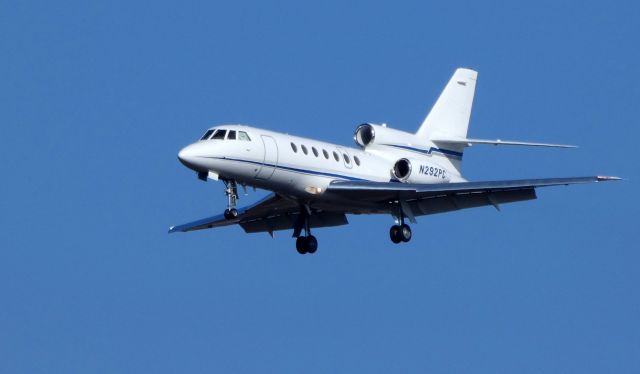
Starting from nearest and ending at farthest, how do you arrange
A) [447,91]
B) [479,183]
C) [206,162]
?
1. [206,162]
2. [479,183]
3. [447,91]

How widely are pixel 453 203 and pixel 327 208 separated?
331cm

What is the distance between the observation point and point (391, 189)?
35.0 metres

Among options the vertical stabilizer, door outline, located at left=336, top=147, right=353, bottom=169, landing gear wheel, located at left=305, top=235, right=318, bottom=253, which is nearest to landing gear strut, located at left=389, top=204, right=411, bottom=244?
door outline, located at left=336, top=147, right=353, bottom=169

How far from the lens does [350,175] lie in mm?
35844

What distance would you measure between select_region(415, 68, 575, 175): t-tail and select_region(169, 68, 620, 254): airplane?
0.09 feet

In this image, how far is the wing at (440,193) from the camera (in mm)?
34688

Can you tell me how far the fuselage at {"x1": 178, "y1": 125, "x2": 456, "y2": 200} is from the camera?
3291cm

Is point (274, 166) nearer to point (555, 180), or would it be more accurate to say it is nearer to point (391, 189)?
point (391, 189)

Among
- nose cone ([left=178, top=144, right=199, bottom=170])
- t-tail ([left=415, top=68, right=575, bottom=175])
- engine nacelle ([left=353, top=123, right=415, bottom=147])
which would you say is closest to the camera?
nose cone ([left=178, top=144, right=199, bottom=170])

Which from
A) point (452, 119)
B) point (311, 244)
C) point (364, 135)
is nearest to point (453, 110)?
point (452, 119)

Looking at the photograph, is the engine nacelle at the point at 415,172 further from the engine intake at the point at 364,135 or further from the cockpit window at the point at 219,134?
the cockpit window at the point at 219,134

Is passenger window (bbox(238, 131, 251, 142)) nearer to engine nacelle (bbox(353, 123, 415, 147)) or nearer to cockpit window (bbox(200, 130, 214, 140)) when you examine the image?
cockpit window (bbox(200, 130, 214, 140))

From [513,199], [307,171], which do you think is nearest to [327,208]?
[307,171]

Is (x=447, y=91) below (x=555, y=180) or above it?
above
